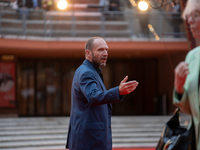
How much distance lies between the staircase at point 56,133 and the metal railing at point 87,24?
12.9ft

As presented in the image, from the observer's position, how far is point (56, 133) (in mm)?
11219

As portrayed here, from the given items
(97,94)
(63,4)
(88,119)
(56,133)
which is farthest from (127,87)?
(63,4)

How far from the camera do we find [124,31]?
15.0 m

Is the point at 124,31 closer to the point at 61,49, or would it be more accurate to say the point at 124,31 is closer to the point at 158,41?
the point at 158,41

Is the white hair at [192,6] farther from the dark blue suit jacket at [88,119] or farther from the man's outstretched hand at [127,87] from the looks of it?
the dark blue suit jacket at [88,119]

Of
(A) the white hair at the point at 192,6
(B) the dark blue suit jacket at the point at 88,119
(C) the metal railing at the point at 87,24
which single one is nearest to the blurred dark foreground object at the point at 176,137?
(A) the white hair at the point at 192,6

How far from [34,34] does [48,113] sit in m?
5.94

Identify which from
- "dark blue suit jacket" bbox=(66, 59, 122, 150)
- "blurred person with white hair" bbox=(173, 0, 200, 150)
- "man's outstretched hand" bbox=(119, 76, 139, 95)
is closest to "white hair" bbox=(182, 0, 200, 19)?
"blurred person with white hair" bbox=(173, 0, 200, 150)

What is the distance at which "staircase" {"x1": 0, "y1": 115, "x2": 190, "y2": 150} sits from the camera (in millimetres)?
10219

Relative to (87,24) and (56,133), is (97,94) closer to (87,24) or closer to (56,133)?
(56,133)

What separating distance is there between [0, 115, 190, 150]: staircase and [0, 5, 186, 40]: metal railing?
12.9 feet

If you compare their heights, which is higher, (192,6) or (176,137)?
(192,6)

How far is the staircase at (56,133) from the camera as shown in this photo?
33.5ft

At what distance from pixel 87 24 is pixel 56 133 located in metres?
5.80
